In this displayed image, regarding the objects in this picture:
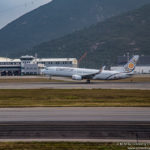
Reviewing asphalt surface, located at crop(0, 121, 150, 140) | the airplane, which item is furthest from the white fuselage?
asphalt surface, located at crop(0, 121, 150, 140)

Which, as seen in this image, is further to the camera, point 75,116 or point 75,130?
point 75,116

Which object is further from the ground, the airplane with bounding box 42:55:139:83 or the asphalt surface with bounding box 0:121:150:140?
the airplane with bounding box 42:55:139:83

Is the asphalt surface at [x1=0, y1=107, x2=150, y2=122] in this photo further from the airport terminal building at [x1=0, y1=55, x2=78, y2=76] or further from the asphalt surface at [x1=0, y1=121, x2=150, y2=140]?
the airport terminal building at [x1=0, y1=55, x2=78, y2=76]

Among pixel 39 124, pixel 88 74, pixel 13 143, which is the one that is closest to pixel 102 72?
pixel 88 74

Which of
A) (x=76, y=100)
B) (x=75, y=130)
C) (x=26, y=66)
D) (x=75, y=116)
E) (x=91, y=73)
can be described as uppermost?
(x=26, y=66)

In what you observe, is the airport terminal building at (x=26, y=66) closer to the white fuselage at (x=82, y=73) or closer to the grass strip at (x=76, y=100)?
the white fuselage at (x=82, y=73)

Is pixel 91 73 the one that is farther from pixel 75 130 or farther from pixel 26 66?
pixel 26 66

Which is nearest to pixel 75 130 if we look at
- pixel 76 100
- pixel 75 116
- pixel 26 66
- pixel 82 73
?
pixel 75 116

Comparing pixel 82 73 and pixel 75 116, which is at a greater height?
pixel 82 73

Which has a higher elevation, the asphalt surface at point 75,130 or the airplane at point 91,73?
the airplane at point 91,73

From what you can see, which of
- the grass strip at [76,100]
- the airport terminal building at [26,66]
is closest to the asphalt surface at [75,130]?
the grass strip at [76,100]

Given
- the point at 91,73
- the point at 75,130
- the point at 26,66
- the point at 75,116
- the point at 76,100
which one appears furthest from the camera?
the point at 26,66

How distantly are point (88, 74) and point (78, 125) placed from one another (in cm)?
5220

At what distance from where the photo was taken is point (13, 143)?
17062mm
